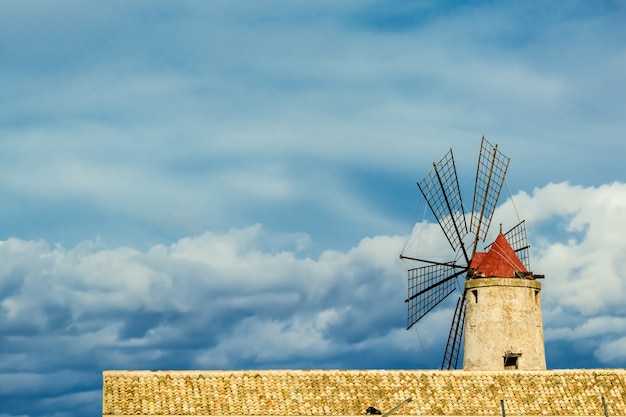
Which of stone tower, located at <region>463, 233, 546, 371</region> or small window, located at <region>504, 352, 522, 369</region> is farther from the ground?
stone tower, located at <region>463, 233, 546, 371</region>

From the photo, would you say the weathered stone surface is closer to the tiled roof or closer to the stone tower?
the stone tower

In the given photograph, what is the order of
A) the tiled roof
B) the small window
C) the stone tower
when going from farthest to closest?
1. the stone tower
2. the small window
3. the tiled roof

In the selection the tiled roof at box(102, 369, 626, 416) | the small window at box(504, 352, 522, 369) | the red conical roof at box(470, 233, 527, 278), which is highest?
the red conical roof at box(470, 233, 527, 278)

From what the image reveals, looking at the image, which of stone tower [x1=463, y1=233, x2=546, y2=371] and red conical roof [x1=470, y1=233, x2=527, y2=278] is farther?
red conical roof [x1=470, y1=233, x2=527, y2=278]

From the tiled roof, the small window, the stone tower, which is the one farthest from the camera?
the stone tower

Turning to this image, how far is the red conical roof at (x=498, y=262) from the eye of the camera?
151 feet

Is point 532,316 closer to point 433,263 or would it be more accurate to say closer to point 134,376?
point 433,263

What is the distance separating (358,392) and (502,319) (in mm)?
7889

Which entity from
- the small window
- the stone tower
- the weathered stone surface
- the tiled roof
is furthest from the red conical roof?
the tiled roof

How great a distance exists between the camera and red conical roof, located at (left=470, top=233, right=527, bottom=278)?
4603cm

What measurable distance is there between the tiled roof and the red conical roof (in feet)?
16.4

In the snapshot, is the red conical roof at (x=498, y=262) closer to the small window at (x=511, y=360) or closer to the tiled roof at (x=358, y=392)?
the small window at (x=511, y=360)

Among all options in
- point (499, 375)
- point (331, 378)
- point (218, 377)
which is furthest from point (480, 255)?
point (218, 377)

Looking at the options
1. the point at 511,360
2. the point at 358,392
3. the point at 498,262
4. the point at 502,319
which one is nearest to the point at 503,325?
the point at 502,319
